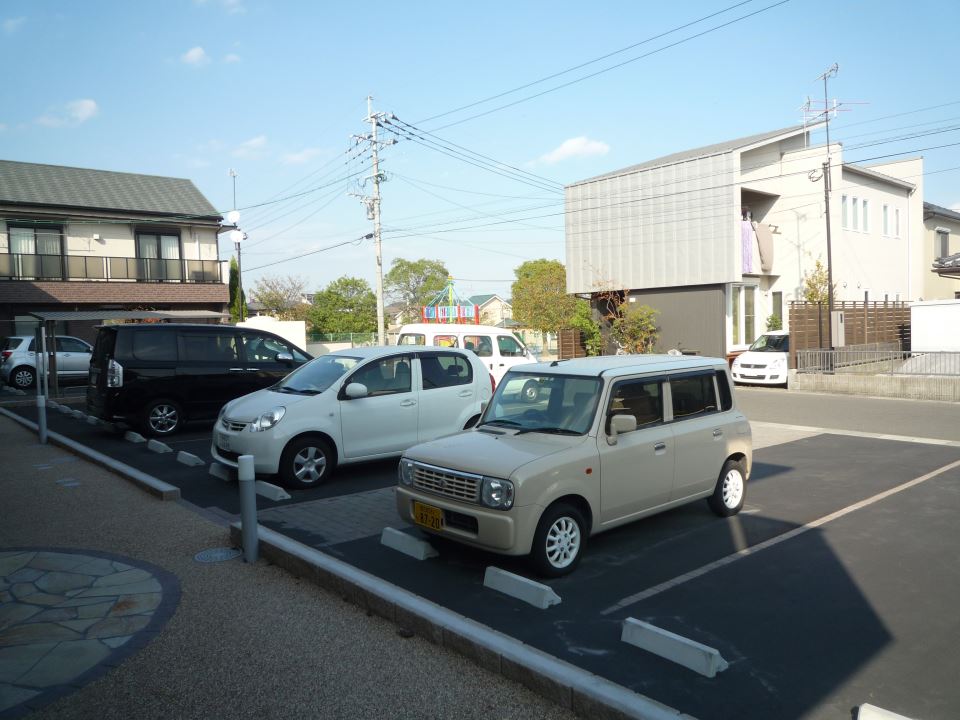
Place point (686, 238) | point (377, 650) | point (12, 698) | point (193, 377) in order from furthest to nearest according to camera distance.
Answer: point (686, 238), point (193, 377), point (377, 650), point (12, 698)

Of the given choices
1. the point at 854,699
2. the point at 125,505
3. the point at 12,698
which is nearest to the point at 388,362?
the point at 125,505

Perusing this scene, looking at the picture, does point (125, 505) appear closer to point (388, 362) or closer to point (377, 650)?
point (388, 362)

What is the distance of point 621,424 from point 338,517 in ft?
10.6

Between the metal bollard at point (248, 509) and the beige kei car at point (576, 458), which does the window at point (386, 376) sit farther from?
the metal bollard at point (248, 509)

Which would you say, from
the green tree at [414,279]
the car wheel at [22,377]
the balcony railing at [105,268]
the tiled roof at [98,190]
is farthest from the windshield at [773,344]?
the green tree at [414,279]

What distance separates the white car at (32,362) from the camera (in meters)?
21.8

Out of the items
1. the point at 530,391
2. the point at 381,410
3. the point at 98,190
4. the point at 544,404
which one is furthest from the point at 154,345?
the point at 98,190

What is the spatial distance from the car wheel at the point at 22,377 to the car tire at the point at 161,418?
1312 cm

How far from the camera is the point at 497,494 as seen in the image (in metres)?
5.24

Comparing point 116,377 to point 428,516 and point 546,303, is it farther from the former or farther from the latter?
point 546,303

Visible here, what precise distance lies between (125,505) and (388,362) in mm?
3454

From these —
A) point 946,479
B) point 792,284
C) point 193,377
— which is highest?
point 792,284

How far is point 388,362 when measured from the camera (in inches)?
365

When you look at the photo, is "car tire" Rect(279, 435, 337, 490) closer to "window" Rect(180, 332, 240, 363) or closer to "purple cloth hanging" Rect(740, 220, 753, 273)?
"window" Rect(180, 332, 240, 363)
